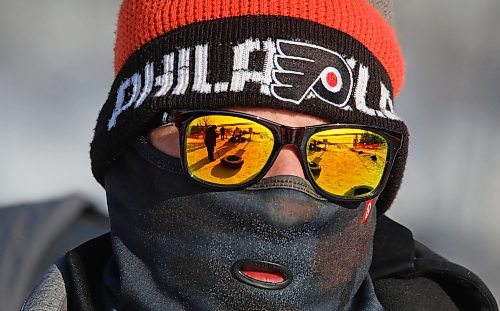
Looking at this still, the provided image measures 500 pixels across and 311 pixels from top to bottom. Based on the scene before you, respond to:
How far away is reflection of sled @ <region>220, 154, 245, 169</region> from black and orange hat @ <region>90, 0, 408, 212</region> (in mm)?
93

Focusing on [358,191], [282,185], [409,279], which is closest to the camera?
[282,185]

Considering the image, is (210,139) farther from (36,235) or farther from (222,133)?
(36,235)

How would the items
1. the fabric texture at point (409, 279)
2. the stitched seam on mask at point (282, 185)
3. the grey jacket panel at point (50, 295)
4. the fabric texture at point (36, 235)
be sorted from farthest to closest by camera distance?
1. the fabric texture at point (36, 235)
2. the fabric texture at point (409, 279)
3. the grey jacket panel at point (50, 295)
4. the stitched seam on mask at point (282, 185)

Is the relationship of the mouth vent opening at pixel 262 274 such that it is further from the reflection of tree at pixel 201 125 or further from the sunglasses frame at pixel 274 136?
the reflection of tree at pixel 201 125

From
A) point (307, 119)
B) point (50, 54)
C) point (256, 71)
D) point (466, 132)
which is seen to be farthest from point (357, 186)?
point (50, 54)

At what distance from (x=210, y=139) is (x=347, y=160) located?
0.86 feet

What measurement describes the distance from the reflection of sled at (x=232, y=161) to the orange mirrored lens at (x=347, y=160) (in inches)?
4.9

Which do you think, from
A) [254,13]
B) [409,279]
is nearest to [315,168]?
[254,13]

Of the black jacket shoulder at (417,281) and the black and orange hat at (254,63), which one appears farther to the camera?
the black jacket shoulder at (417,281)

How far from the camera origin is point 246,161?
1417 mm

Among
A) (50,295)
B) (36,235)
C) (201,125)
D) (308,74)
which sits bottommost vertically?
(36,235)

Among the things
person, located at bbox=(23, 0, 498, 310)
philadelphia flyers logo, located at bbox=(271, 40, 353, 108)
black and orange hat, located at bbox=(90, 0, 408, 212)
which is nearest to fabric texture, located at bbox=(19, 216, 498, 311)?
person, located at bbox=(23, 0, 498, 310)

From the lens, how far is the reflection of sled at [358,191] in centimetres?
149

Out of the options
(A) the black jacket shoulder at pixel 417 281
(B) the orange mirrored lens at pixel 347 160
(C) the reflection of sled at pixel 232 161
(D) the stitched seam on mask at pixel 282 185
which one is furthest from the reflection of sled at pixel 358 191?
(A) the black jacket shoulder at pixel 417 281
